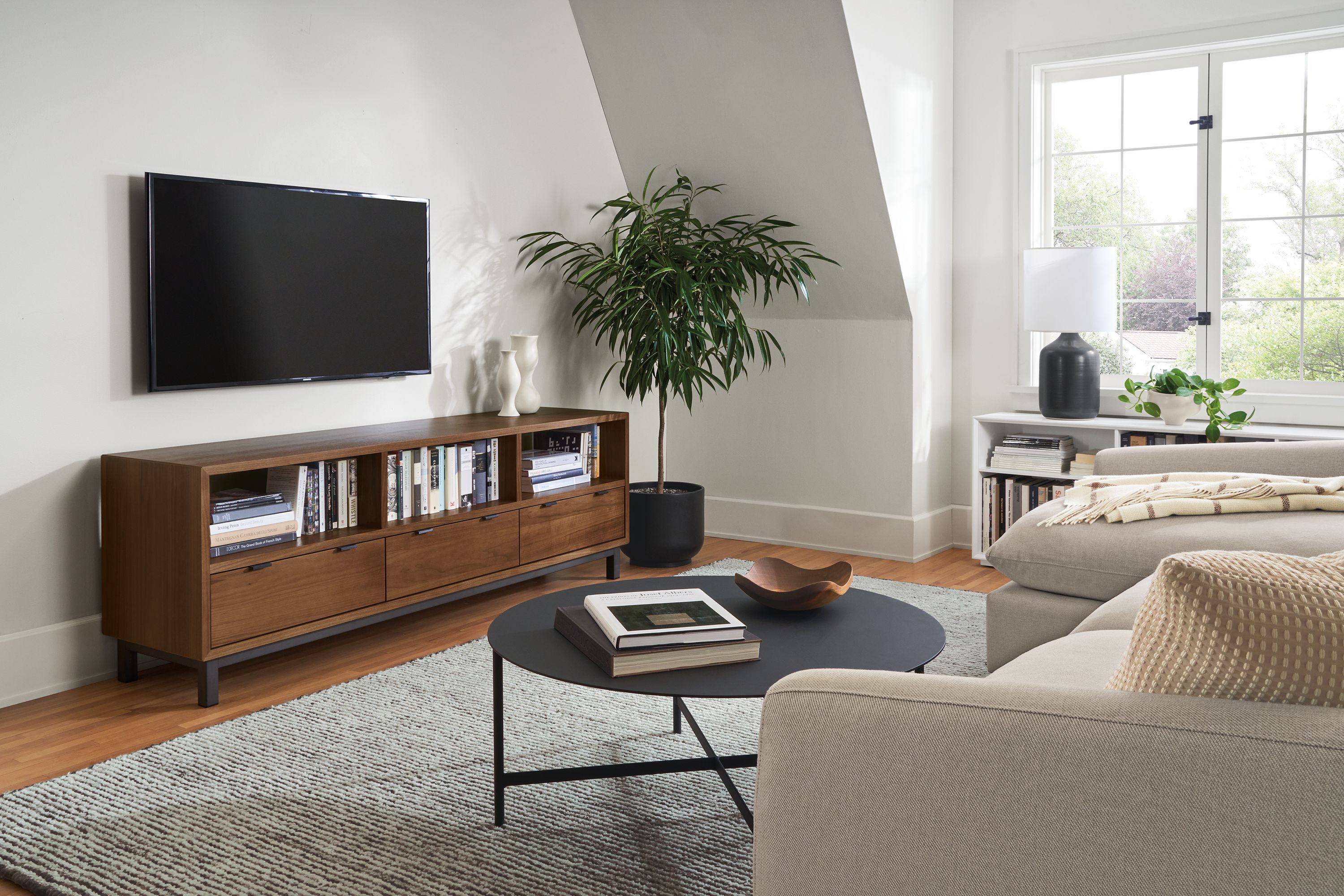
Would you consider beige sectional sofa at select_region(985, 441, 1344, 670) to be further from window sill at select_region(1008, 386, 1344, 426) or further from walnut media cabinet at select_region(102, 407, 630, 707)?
walnut media cabinet at select_region(102, 407, 630, 707)

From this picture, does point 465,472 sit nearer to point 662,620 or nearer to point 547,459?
point 547,459

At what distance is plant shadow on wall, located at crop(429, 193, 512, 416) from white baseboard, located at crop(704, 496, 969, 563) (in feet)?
4.55

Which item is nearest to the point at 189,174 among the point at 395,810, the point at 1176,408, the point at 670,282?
the point at 670,282

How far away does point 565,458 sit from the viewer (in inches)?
155

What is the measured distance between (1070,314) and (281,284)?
107 inches

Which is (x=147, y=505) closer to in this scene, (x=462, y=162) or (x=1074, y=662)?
(x=462, y=162)

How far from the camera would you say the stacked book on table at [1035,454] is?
13.9ft

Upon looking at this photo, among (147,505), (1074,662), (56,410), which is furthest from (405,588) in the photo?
(1074,662)

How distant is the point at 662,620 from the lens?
190 cm

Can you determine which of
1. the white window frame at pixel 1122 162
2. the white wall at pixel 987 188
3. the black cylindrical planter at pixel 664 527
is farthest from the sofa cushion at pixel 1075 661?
the white wall at pixel 987 188

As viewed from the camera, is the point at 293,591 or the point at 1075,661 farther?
the point at 293,591

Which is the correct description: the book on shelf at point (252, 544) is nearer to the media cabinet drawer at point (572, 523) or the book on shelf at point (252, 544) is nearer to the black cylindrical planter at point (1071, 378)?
the media cabinet drawer at point (572, 523)

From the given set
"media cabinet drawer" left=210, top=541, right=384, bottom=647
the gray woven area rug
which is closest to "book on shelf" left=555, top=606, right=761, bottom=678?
the gray woven area rug

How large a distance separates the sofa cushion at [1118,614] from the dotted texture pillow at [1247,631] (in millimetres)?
989
